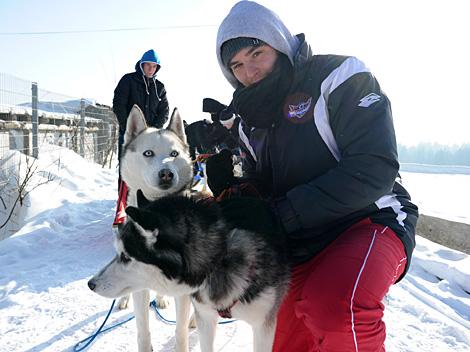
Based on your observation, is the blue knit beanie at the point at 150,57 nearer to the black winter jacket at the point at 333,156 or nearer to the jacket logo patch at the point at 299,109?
the black winter jacket at the point at 333,156

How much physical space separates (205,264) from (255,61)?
2.94 feet

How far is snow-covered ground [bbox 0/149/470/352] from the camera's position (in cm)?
179

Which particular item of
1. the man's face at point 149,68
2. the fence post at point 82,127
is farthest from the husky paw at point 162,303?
the fence post at point 82,127

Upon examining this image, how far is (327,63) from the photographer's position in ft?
4.34

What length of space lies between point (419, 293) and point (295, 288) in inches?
60.9

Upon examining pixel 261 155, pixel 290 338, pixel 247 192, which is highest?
pixel 261 155

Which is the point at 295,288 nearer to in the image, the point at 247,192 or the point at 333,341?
the point at 333,341

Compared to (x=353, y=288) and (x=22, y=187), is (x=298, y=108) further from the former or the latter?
(x=22, y=187)

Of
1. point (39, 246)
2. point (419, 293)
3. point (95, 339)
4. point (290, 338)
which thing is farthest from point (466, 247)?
point (39, 246)

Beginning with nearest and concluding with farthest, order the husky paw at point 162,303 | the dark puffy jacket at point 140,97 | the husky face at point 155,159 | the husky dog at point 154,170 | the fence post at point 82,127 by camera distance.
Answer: the husky dog at point 154,170
the husky face at point 155,159
the husky paw at point 162,303
the dark puffy jacket at point 140,97
the fence post at point 82,127

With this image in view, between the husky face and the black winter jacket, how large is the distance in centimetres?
58

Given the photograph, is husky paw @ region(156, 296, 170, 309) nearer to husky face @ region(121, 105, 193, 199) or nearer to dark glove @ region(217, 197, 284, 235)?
husky face @ region(121, 105, 193, 199)

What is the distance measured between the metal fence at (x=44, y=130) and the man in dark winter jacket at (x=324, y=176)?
14.4ft

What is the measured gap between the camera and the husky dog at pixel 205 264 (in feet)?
3.92
